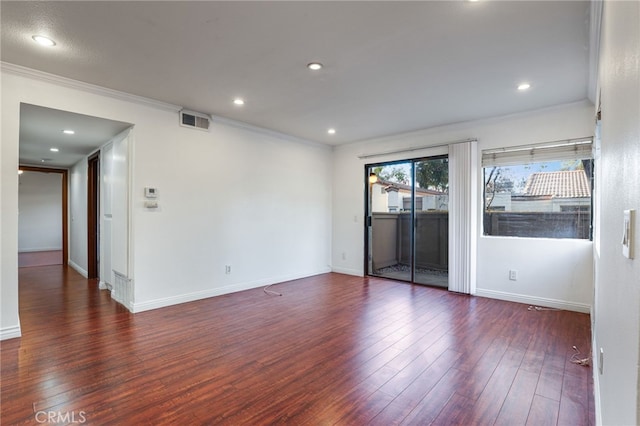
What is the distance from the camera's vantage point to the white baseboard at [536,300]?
385 centimetres

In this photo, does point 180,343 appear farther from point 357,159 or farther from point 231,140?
point 357,159

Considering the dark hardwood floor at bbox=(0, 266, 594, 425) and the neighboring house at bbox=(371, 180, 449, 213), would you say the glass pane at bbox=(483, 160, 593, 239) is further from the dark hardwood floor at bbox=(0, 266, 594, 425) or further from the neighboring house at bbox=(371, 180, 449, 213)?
the dark hardwood floor at bbox=(0, 266, 594, 425)

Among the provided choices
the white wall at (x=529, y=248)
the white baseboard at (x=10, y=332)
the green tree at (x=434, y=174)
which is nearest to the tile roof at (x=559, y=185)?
the white wall at (x=529, y=248)

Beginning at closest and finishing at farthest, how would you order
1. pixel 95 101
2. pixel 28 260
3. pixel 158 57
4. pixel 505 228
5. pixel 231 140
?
pixel 158 57
pixel 95 101
pixel 505 228
pixel 231 140
pixel 28 260

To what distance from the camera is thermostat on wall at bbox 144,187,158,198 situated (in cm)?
391

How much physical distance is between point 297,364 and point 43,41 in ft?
11.2

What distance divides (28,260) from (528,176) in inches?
422

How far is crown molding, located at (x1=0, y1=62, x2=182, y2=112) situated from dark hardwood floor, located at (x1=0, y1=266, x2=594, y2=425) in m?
2.59

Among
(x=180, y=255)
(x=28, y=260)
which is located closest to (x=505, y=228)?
(x=180, y=255)

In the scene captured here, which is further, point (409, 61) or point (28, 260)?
point (28, 260)

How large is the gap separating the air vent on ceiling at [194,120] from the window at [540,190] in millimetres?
4136

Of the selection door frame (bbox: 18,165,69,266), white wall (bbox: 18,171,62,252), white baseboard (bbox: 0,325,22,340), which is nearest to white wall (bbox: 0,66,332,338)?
white baseboard (bbox: 0,325,22,340)

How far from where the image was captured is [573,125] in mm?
3926

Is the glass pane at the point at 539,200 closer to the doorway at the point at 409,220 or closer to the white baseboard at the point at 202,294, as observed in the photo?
the doorway at the point at 409,220
